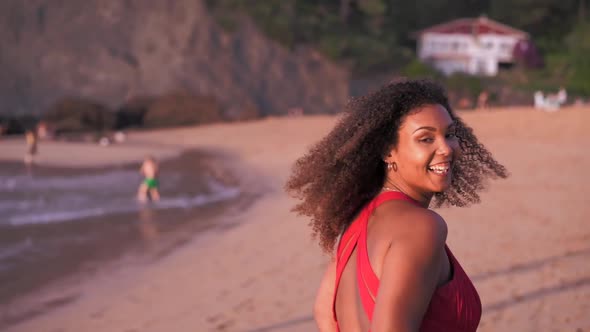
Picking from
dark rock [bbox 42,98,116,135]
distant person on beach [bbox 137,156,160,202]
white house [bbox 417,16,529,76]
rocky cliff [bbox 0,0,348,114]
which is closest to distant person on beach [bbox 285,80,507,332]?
distant person on beach [bbox 137,156,160,202]

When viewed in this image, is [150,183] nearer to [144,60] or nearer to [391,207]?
[391,207]

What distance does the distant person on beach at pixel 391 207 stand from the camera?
1945 millimetres

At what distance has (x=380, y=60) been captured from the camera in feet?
153

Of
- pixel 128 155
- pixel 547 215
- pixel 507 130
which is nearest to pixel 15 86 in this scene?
pixel 128 155

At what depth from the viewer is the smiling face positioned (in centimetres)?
226

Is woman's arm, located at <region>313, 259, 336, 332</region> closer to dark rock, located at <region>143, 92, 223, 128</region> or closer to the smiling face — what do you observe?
the smiling face

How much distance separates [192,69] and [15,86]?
10.5 metres

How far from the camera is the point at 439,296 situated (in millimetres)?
2061

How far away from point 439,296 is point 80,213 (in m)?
12.2

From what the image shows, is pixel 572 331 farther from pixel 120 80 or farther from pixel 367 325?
pixel 120 80

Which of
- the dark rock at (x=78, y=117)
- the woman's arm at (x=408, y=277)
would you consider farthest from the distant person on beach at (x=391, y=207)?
the dark rock at (x=78, y=117)

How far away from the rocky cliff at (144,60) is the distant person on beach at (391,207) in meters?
39.4

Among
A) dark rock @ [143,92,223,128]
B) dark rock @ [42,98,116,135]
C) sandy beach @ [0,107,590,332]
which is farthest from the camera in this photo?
dark rock @ [143,92,223,128]

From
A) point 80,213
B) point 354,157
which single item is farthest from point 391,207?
point 80,213
